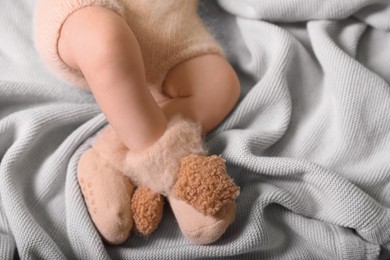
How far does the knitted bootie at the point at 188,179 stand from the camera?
691 millimetres

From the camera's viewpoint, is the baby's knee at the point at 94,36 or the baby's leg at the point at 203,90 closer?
the baby's knee at the point at 94,36

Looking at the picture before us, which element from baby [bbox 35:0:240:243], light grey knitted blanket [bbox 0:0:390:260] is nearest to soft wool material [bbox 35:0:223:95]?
baby [bbox 35:0:240:243]

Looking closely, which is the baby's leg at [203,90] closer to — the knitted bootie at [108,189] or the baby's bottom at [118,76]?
the baby's bottom at [118,76]

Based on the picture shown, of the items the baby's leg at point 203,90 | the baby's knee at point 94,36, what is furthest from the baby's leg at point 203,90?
the baby's knee at point 94,36

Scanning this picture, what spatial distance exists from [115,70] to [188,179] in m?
0.18

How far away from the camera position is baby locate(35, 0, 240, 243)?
26.3 inches

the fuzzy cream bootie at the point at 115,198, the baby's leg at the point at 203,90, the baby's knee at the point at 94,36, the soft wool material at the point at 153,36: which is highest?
the baby's knee at the point at 94,36

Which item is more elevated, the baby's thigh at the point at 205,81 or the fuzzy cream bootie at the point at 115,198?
the baby's thigh at the point at 205,81

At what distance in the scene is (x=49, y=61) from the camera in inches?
31.4

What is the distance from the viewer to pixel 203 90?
0.80 meters

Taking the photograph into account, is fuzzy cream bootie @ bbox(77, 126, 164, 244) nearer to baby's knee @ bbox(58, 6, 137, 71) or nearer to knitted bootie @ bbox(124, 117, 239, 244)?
knitted bootie @ bbox(124, 117, 239, 244)

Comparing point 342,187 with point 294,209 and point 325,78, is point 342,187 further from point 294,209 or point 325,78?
point 325,78

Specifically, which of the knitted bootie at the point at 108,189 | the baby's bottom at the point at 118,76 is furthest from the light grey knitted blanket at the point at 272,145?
the baby's bottom at the point at 118,76

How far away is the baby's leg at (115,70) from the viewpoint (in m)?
0.66
